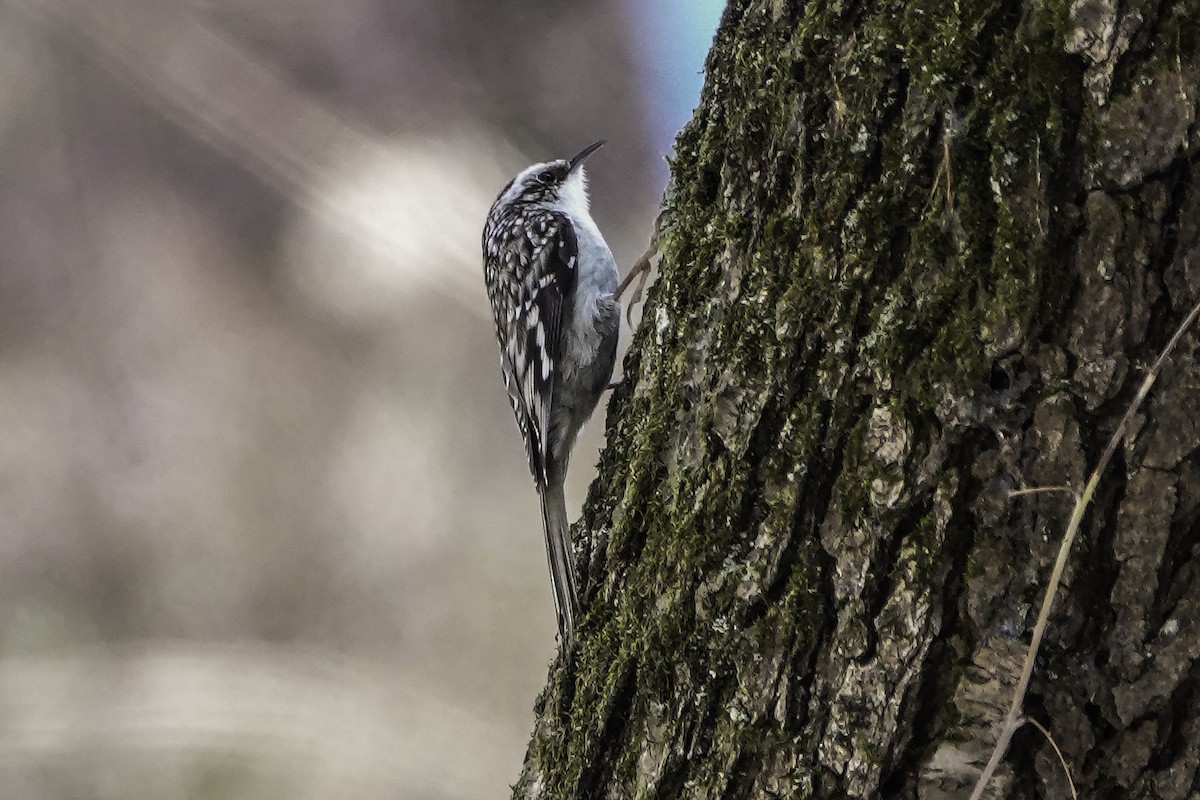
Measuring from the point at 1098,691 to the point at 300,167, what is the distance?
309cm

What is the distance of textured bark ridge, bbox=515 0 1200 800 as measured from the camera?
0.77 meters

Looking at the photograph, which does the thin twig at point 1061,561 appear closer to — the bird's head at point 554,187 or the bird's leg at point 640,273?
the bird's leg at point 640,273

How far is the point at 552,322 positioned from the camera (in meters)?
2.19

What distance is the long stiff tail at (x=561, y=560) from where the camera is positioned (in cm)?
124

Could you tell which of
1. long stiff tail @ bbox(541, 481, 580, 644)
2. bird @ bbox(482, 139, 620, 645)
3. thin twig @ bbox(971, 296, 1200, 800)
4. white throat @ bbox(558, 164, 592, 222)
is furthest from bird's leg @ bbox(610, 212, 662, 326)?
thin twig @ bbox(971, 296, 1200, 800)

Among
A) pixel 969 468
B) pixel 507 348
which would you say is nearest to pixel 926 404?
pixel 969 468

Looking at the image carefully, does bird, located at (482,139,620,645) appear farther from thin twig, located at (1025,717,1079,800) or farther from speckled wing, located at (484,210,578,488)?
thin twig, located at (1025,717,1079,800)

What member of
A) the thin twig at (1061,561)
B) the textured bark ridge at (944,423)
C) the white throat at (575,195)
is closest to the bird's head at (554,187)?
the white throat at (575,195)

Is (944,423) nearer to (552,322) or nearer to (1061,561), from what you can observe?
(1061,561)

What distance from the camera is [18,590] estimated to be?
3.12m

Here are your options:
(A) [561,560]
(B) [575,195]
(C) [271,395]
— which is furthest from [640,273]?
(C) [271,395]

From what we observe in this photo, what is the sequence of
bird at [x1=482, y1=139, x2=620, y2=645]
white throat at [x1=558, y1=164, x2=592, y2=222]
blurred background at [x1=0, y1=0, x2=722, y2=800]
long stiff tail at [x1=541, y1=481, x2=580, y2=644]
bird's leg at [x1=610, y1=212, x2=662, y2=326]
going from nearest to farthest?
1. long stiff tail at [x1=541, y1=481, x2=580, y2=644]
2. bird's leg at [x1=610, y1=212, x2=662, y2=326]
3. bird at [x1=482, y1=139, x2=620, y2=645]
4. white throat at [x1=558, y1=164, x2=592, y2=222]
5. blurred background at [x1=0, y1=0, x2=722, y2=800]

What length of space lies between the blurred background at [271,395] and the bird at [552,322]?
2.39 feet

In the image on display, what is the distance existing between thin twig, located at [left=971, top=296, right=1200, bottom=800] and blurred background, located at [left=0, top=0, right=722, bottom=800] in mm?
2320
